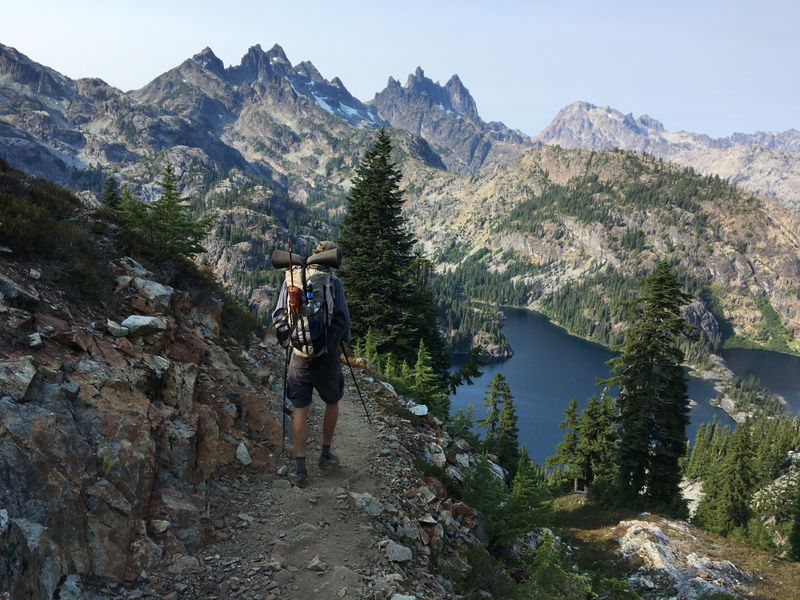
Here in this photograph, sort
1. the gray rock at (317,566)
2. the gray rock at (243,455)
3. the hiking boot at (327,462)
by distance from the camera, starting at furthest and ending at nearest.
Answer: the hiking boot at (327,462) < the gray rock at (243,455) < the gray rock at (317,566)

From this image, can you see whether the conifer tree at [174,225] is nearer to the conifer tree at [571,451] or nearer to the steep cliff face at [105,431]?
the steep cliff face at [105,431]

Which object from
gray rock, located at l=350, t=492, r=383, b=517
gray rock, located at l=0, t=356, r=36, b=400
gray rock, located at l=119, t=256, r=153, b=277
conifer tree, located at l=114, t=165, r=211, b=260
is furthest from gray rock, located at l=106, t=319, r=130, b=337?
conifer tree, located at l=114, t=165, r=211, b=260

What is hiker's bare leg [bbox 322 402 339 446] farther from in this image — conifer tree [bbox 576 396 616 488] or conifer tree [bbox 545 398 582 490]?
conifer tree [bbox 545 398 582 490]

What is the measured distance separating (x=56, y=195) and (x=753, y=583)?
27.1 m

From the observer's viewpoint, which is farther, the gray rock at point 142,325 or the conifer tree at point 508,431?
the conifer tree at point 508,431

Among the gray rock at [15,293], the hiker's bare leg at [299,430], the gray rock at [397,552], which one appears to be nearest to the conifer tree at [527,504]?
the gray rock at [397,552]

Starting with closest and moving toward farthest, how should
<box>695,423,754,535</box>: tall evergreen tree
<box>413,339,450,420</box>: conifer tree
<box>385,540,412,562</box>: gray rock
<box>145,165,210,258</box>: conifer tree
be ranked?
<box>385,540,412,562</box>: gray rock → <box>413,339,450,420</box>: conifer tree → <box>145,165,210,258</box>: conifer tree → <box>695,423,754,535</box>: tall evergreen tree

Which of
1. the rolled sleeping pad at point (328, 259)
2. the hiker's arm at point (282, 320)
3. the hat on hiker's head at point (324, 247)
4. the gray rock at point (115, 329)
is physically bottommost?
the gray rock at point (115, 329)

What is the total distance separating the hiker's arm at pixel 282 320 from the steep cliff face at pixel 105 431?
2.03 meters

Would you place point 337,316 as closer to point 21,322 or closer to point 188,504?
point 188,504

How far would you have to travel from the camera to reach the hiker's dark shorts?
24.6 ft

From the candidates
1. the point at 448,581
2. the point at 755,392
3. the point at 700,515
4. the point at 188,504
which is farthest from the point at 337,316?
the point at 755,392

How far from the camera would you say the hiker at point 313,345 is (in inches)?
282

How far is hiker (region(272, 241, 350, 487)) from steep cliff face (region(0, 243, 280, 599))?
4.21 feet
